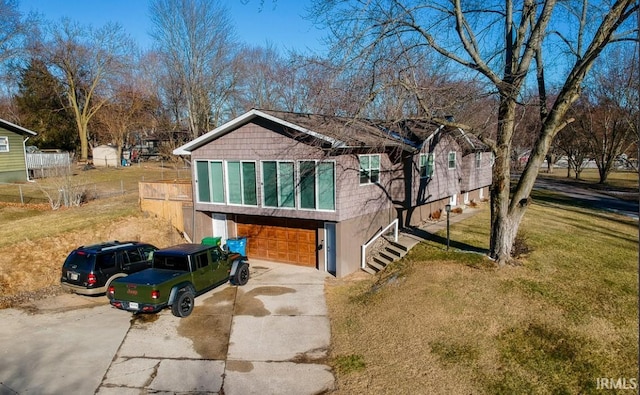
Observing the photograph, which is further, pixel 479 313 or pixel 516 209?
pixel 516 209

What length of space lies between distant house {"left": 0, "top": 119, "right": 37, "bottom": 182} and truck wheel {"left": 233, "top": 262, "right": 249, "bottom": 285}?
24859 millimetres

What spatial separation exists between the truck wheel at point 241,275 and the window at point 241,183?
3.39 meters

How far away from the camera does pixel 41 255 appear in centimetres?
1611

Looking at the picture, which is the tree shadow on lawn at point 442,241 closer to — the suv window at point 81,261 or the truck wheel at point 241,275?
the truck wheel at point 241,275

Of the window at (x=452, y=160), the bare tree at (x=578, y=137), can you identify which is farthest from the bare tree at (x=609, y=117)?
the window at (x=452, y=160)

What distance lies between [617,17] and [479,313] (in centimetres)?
881

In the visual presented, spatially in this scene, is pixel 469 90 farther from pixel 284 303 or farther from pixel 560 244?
pixel 284 303

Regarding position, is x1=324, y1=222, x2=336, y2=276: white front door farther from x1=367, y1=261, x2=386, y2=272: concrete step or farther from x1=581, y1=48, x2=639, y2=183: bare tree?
x1=581, y1=48, x2=639, y2=183: bare tree

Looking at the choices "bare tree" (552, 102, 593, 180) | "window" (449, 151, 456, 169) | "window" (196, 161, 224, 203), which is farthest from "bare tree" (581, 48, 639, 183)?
"window" (196, 161, 224, 203)

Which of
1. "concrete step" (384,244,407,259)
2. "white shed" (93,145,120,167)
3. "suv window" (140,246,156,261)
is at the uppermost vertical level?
"white shed" (93,145,120,167)

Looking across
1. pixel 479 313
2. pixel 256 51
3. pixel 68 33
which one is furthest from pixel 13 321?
pixel 68 33

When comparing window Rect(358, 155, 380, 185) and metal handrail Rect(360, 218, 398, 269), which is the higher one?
window Rect(358, 155, 380, 185)

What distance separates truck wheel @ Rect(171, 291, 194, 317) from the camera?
1215 centimetres

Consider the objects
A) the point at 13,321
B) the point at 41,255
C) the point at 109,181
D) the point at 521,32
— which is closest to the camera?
the point at 13,321
